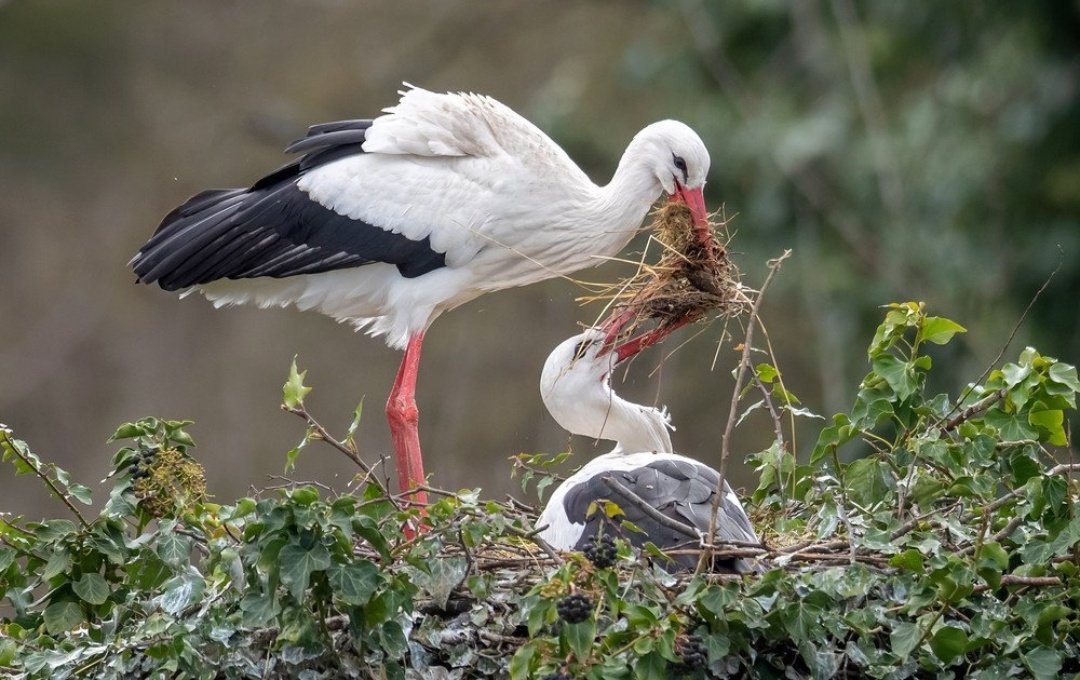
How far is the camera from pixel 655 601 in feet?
10.8

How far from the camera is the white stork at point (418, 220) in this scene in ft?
16.9

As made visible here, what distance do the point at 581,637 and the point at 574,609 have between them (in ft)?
0.15

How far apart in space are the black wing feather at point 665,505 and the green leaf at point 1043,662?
0.63 meters

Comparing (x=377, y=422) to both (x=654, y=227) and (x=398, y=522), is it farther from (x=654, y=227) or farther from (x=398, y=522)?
(x=398, y=522)

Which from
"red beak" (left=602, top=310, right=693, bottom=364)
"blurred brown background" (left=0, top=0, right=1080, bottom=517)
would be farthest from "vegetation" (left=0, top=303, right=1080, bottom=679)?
"blurred brown background" (left=0, top=0, right=1080, bottom=517)

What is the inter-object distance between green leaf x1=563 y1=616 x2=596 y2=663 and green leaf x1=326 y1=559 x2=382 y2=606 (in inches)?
13.8

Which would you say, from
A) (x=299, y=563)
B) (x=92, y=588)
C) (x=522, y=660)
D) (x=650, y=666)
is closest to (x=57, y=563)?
(x=92, y=588)

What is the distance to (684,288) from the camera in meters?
4.32

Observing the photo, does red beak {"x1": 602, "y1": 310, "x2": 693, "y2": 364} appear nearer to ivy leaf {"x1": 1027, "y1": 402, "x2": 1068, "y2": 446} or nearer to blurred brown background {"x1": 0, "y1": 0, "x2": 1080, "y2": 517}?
ivy leaf {"x1": 1027, "y1": 402, "x2": 1068, "y2": 446}

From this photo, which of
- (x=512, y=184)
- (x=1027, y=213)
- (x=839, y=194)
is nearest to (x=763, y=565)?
(x=512, y=184)

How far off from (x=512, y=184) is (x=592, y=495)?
1353mm

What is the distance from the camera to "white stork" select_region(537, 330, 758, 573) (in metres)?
3.84

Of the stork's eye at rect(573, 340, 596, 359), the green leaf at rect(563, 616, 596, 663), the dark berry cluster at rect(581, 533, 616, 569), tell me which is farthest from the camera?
the stork's eye at rect(573, 340, 596, 359)

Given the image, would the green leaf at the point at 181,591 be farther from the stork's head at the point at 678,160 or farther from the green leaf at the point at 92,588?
the stork's head at the point at 678,160
